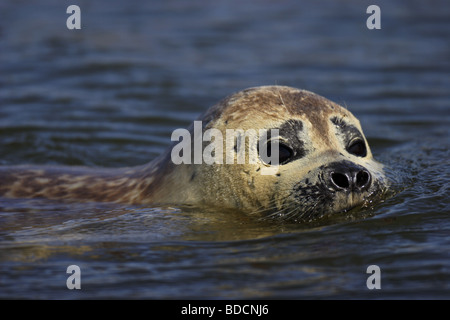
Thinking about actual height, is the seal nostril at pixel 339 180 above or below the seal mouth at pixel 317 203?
above

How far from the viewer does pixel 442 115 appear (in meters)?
8.97

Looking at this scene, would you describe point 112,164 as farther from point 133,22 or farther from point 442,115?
point 133,22

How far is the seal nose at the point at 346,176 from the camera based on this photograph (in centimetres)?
515

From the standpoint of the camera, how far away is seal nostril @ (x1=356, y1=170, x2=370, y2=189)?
520 cm

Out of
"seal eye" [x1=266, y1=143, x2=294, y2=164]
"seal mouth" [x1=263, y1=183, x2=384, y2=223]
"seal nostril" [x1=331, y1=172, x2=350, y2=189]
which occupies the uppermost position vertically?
"seal eye" [x1=266, y1=143, x2=294, y2=164]

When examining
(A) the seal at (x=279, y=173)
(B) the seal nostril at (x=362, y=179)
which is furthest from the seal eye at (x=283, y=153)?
(B) the seal nostril at (x=362, y=179)

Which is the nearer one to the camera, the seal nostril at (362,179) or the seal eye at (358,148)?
the seal nostril at (362,179)

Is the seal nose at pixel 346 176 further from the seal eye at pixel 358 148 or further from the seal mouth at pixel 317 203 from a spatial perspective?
the seal eye at pixel 358 148

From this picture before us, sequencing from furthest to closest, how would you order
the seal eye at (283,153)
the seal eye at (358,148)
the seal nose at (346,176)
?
the seal eye at (358,148) < the seal eye at (283,153) < the seal nose at (346,176)

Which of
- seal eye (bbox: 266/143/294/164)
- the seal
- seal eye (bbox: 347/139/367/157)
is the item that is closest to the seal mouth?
the seal

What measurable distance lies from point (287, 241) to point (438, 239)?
95 centimetres

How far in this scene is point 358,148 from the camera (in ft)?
18.9

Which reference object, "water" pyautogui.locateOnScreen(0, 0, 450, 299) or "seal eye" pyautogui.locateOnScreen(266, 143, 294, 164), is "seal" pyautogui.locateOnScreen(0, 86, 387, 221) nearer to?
"seal eye" pyautogui.locateOnScreen(266, 143, 294, 164)

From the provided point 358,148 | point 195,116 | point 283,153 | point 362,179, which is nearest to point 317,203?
point 362,179
